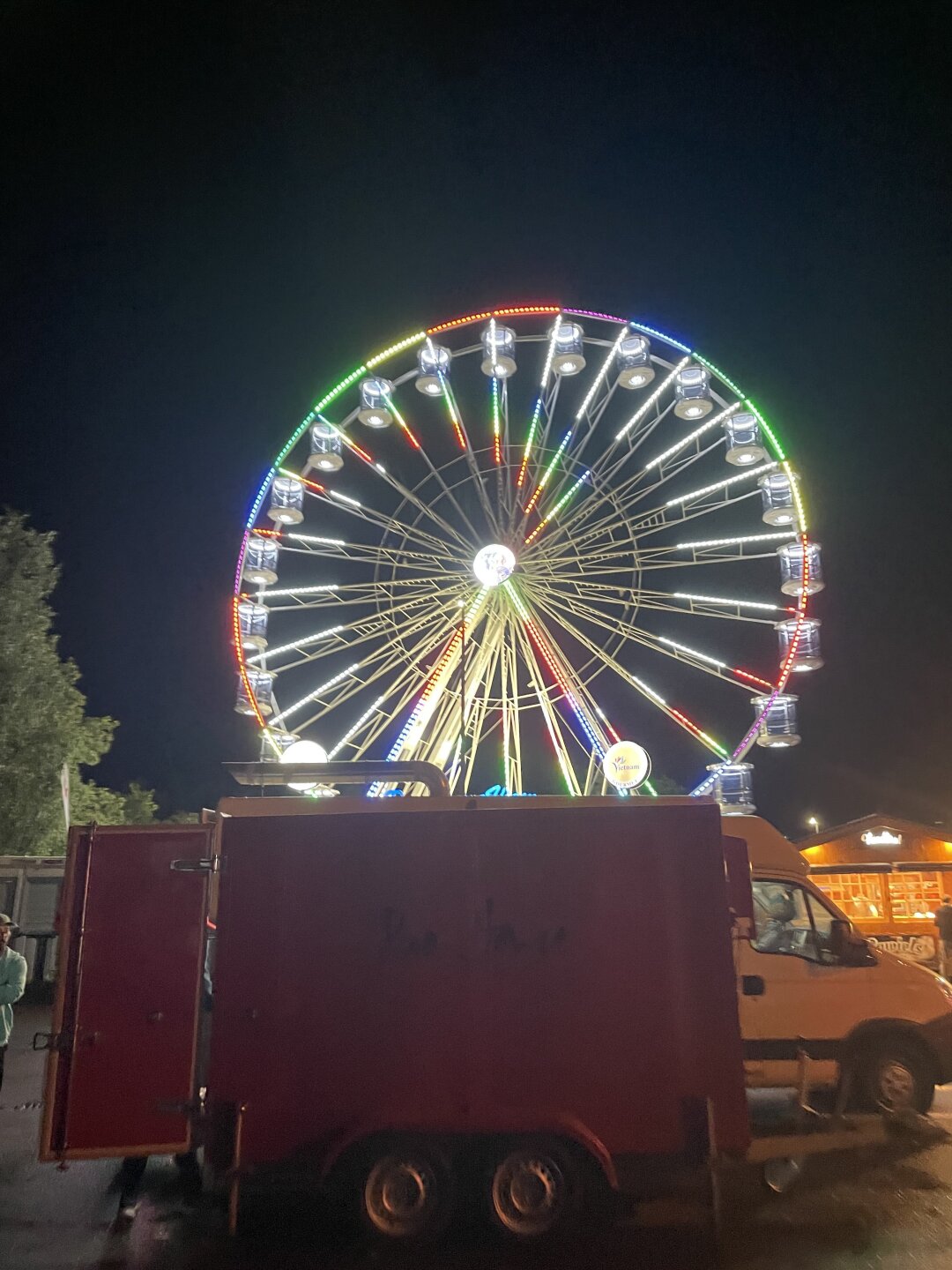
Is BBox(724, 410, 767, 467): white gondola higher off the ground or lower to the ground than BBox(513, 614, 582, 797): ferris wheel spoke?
higher

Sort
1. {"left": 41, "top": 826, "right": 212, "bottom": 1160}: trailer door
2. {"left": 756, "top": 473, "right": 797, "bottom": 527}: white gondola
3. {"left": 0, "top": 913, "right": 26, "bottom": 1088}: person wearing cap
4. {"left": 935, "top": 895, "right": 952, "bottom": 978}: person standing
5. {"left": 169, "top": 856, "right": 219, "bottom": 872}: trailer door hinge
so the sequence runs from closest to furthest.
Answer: {"left": 41, "top": 826, "right": 212, "bottom": 1160}: trailer door, {"left": 169, "top": 856, "right": 219, "bottom": 872}: trailer door hinge, {"left": 0, "top": 913, "right": 26, "bottom": 1088}: person wearing cap, {"left": 935, "top": 895, "right": 952, "bottom": 978}: person standing, {"left": 756, "top": 473, "right": 797, "bottom": 527}: white gondola

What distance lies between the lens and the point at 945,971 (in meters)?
13.9

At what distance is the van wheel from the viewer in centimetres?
713

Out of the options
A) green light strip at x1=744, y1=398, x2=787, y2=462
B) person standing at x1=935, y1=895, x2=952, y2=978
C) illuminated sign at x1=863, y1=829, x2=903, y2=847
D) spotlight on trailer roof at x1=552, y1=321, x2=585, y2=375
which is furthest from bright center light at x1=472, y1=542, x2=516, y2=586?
illuminated sign at x1=863, y1=829, x2=903, y2=847

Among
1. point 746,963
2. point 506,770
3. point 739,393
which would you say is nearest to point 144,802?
point 506,770

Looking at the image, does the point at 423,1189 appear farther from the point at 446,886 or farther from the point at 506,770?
the point at 506,770

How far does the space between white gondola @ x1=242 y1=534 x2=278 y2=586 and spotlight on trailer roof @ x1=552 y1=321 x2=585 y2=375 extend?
614cm

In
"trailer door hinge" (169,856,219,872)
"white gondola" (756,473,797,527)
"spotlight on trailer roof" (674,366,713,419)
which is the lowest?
"trailer door hinge" (169,856,219,872)

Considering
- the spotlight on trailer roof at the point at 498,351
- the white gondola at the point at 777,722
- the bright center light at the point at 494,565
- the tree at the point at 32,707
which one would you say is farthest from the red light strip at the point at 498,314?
the tree at the point at 32,707

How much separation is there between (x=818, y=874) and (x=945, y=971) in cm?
548

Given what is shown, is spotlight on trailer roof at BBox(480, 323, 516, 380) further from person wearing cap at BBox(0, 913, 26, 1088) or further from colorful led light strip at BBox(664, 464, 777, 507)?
person wearing cap at BBox(0, 913, 26, 1088)

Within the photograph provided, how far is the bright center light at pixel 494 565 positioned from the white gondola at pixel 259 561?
3700 mm

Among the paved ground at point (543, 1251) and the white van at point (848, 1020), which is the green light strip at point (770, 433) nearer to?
the white van at point (848, 1020)

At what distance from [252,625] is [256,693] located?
1208 mm
